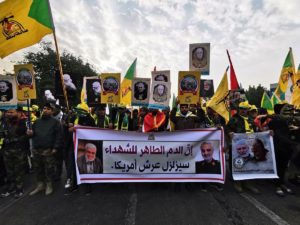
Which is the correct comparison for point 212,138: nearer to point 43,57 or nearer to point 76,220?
point 76,220

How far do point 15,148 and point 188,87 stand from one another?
4475 mm

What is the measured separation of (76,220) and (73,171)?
1667mm

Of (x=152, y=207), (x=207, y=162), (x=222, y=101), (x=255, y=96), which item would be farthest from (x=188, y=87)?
(x=255, y=96)

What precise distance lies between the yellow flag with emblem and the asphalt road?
3.47 meters

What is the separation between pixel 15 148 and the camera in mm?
5887

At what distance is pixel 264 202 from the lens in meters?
5.16

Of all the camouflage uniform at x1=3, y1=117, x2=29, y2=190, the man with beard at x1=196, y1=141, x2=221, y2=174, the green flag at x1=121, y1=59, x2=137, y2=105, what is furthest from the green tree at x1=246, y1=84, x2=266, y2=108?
the camouflage uniform at x1=3, y1=117, x2=29, y2=190

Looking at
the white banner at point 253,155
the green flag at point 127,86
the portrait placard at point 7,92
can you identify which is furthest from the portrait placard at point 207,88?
the portrait placard at point 7,92

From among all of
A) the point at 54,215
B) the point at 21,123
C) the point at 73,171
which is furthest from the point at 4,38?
the point at 54,215

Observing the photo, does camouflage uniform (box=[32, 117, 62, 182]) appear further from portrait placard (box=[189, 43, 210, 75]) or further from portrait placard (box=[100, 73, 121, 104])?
portrait placard (box=[189, 43, 210, 75])

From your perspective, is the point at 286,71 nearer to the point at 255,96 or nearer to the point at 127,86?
the point at 127,86

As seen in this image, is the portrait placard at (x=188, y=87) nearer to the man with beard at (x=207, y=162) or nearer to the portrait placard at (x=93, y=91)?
the man with beard at (x=207, y=162)

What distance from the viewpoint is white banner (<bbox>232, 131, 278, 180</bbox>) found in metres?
5.93

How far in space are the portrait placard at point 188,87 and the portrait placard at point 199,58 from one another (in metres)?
1.51
